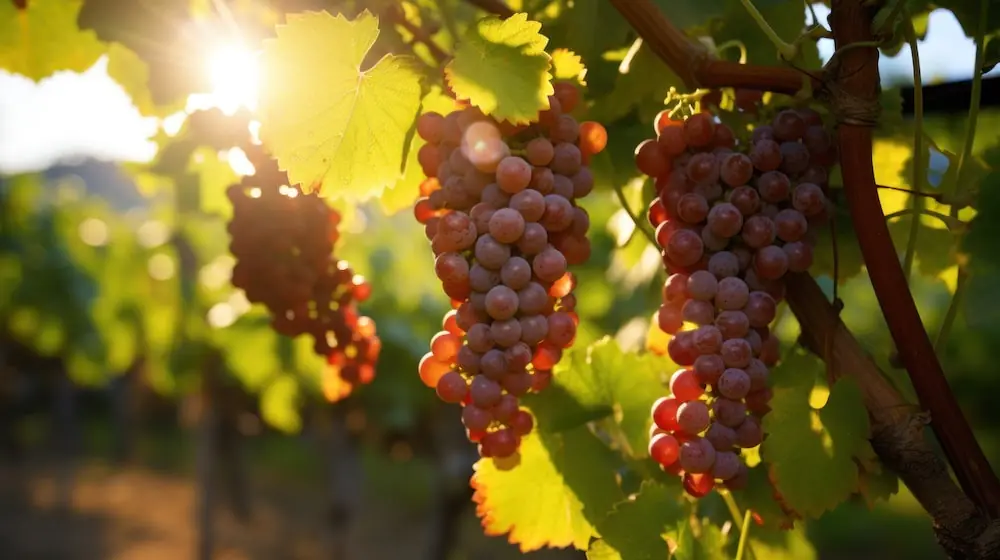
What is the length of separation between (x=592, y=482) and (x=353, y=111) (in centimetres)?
49

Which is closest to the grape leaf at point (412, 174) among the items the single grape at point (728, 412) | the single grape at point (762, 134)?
the single grape at point (762, 134)

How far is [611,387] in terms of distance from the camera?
41.8 inches

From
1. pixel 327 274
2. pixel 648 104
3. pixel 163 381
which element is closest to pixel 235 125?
pixel 327 274

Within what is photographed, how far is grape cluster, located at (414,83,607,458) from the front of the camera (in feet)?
2.64

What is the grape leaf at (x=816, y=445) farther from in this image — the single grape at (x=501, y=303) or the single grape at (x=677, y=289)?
the single grape at (x=501, y=303)

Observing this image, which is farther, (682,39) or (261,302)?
(261,302)

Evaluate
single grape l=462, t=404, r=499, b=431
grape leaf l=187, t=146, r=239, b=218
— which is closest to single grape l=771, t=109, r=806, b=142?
single grape l=462, t=404, r=499, b=431

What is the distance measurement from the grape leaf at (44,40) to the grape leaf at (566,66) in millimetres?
733

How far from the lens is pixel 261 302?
3.92ft

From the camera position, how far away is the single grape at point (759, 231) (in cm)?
87

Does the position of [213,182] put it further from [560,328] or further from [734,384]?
Answer: [734,384]

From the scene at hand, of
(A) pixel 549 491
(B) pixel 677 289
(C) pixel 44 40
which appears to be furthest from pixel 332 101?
(C) pixel 44 40

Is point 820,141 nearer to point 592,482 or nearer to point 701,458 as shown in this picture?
point 701,458

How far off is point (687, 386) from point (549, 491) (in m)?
0.26
